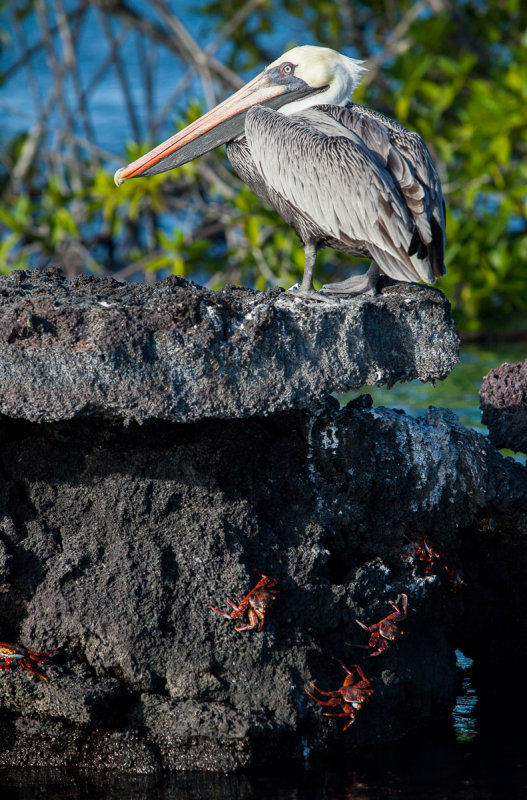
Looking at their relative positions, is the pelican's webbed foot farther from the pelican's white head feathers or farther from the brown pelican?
the pelican's white head feathers

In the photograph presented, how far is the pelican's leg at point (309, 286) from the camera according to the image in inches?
146

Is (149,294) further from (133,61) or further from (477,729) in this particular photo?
(133,61)

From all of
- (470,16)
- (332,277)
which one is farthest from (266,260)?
(470,16)

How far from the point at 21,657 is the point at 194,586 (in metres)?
0.61

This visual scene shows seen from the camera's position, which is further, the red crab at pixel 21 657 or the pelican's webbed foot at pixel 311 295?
the pelican's webbed foot at pixel 311 295

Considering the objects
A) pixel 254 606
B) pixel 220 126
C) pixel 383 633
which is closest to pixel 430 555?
pixel 383 633

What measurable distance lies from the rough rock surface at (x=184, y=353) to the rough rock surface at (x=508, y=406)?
113 centimetres

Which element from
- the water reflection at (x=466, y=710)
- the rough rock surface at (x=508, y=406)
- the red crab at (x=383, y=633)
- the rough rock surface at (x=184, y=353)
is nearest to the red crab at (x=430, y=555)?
the red crab at (x=383, y=633)

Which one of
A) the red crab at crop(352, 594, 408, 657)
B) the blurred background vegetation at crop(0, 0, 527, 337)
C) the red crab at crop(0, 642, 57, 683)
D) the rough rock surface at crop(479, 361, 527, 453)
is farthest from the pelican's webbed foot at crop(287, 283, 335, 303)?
the blurred background vegetation at crop(0, 0, 527, 337)

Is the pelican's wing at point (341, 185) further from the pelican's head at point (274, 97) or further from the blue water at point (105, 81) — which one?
the blue water at point (105, 81)

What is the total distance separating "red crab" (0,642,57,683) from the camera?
11.2 feet

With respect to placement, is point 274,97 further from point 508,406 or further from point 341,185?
point 508,406

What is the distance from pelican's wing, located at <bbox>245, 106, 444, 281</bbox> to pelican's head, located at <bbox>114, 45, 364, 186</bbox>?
297 mm

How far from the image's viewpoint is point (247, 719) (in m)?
3.40
